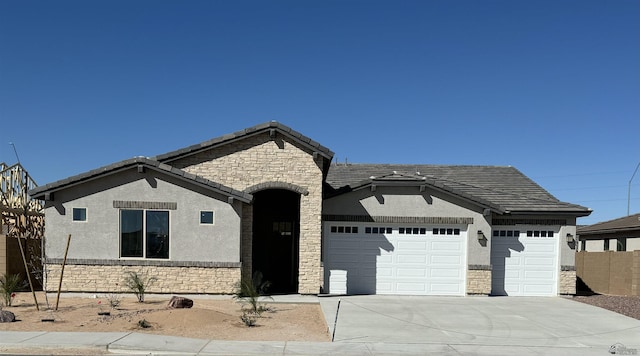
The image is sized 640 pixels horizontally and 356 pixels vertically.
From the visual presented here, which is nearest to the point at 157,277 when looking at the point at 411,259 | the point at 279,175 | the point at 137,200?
the point at 137,200

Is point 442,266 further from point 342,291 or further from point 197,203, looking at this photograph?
point 197,203

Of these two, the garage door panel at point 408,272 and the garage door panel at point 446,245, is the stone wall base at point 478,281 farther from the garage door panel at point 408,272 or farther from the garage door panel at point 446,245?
the garage door panel at point 408,272

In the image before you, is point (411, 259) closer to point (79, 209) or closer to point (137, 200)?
point (137, 200)

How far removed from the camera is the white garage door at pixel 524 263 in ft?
55.4

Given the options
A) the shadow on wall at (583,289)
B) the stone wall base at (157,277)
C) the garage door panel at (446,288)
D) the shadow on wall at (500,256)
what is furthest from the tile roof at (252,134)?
the shadow on wall at (583,289)

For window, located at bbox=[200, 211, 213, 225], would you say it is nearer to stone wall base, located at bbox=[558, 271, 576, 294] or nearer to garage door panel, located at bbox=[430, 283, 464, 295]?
garage door panel, located at bbox=[430, 283, 464, 295]

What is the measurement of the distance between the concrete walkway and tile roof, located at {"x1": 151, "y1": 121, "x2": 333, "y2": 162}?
15.9 feet

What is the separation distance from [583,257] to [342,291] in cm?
1201

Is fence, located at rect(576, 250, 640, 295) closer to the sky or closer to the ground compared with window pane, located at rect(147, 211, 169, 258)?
closer to the ground

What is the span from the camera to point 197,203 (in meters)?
14.5

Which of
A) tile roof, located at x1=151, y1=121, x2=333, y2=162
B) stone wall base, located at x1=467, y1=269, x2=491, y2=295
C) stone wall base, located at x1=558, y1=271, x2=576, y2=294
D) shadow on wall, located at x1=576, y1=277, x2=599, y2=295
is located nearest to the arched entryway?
tile roof, located at x1=151, y1=121, x2=333, y2=162

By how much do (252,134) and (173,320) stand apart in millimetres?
6669

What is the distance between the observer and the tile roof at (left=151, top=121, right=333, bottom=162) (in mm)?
15086

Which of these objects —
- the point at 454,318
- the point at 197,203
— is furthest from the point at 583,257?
the point at 197,203
